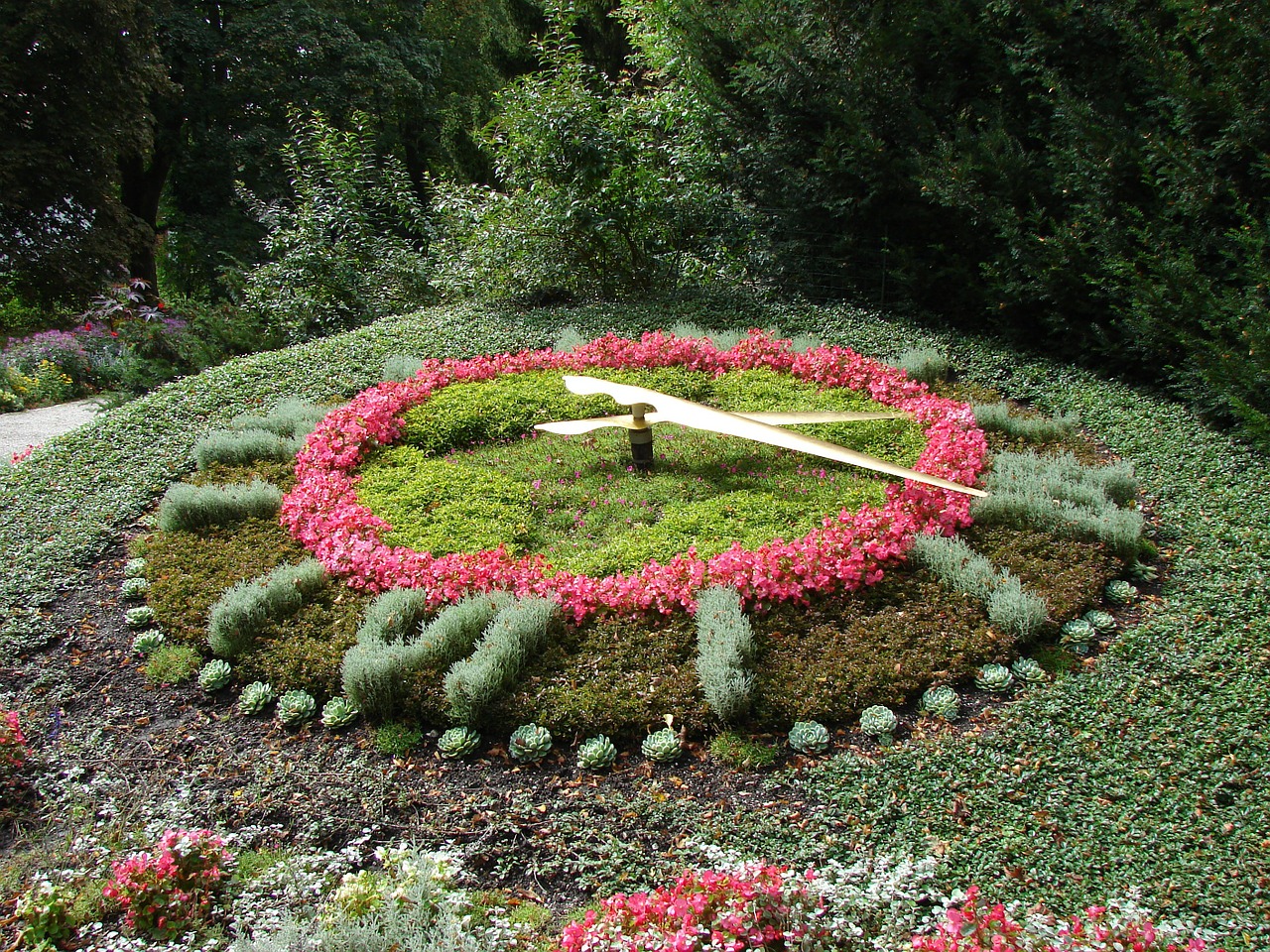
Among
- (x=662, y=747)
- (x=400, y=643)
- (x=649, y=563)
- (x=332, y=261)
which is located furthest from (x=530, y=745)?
(x=332, y=261)

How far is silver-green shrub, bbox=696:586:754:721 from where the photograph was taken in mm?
3660

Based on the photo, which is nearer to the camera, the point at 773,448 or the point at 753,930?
the point at 753,930

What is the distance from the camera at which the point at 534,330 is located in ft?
28.6

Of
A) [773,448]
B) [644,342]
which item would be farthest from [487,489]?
[644,342]

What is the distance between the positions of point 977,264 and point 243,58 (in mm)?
14558

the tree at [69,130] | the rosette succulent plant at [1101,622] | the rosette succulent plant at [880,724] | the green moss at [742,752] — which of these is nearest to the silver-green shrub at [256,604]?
the green moss at [742,752]

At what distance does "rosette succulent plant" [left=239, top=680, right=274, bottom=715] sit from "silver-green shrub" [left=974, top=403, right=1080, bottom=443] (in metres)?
4.90

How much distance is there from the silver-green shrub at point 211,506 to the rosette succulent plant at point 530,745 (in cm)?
274

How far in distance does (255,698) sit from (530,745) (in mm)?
1357

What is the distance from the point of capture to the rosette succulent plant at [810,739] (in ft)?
11.7

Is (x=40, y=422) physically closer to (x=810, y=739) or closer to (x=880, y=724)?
(x=810, y=739)

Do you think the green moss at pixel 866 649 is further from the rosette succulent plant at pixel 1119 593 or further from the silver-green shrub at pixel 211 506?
the silver-green shrub at pixel 211 506

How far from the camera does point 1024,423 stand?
614 cm

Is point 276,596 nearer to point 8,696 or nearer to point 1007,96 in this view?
point 8,696
